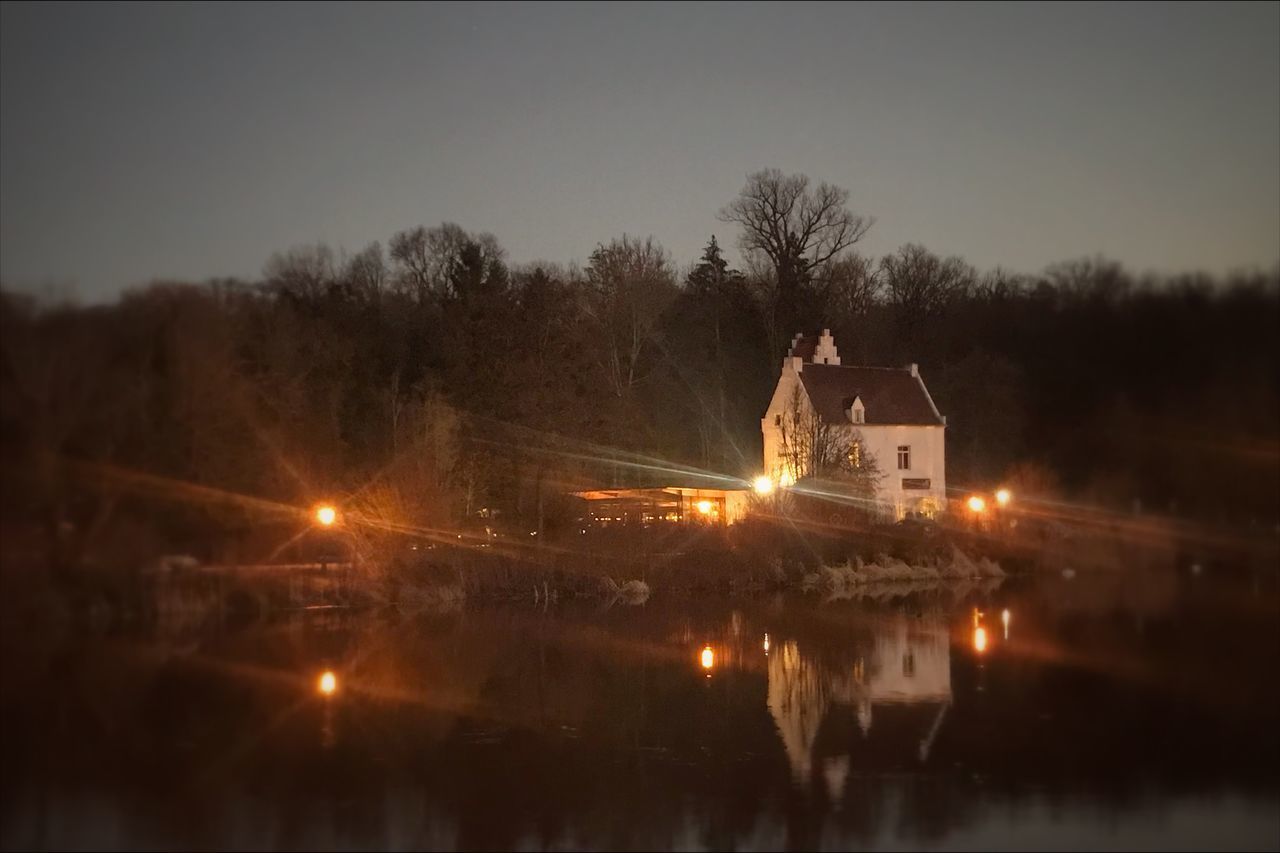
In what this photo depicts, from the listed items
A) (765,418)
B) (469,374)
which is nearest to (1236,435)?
(469,374)

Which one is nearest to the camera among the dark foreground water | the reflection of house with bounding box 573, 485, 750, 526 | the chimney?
the dark foreground water

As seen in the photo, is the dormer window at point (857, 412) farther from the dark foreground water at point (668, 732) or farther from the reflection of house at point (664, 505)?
the dark foreground water at point (668, 732)

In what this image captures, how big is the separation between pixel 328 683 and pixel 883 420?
78.1ft

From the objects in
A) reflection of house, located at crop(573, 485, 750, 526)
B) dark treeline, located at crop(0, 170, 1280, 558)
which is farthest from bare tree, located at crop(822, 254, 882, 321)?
reflection of house, located at crop(573, 485, 750, 526)

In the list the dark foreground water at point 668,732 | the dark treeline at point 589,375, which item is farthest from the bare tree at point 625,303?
the dark foreground water at point 668,732

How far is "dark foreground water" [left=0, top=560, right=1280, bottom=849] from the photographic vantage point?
11.8 metres

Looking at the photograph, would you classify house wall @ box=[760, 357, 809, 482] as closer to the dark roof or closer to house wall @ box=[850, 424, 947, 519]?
the dark roof

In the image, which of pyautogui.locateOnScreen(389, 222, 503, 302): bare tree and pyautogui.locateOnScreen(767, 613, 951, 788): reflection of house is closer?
pyautogui.locateOnScreen(767, 613, 951, 788): reflection of house

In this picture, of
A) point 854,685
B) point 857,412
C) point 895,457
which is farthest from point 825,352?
point 854,685

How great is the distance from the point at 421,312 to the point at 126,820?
2751 centimetres

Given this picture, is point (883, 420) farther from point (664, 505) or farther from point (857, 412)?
point (664, 505)

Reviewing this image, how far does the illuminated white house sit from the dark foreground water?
12.5 m

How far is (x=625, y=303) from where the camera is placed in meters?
45.9

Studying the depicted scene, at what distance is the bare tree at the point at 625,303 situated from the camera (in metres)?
44.4
